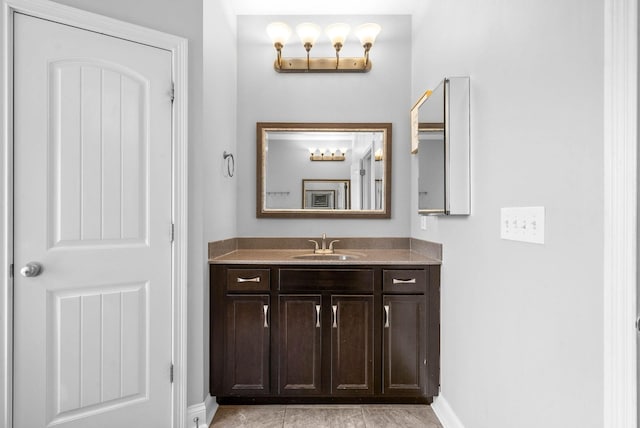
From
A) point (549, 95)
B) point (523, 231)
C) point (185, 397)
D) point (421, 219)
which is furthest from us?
point (421, 219)

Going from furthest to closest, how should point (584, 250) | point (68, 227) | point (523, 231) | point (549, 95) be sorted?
point (68, 227)
point (523, 231)
point (549, 95)
point (584, 250)

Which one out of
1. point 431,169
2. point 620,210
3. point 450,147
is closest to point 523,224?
point 620,210

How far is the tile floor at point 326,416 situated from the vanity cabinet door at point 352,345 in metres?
0.13

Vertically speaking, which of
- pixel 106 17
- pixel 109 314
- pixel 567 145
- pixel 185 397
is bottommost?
pixel 185 397

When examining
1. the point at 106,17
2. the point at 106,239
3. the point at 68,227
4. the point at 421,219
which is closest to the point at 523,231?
the point at 421,219

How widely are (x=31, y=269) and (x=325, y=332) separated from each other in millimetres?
1495

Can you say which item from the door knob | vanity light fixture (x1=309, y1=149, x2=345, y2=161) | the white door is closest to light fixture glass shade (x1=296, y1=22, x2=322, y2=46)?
vanity light fixture (x1=309, y1=149, x2=345, y2=161)

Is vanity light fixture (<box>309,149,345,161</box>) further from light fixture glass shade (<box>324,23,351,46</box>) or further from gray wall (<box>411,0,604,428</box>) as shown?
gray wall (<box>411,0,604,428</box>)

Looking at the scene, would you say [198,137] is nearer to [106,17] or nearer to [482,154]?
[106,17]

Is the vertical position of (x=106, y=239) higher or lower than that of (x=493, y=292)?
higher

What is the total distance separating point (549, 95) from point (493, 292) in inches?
31.3

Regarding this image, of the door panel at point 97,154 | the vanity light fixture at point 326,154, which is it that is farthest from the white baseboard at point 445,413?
the door panel at point 97,154

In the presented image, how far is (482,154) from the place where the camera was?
157 cm

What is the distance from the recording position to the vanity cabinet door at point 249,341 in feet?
6.82
